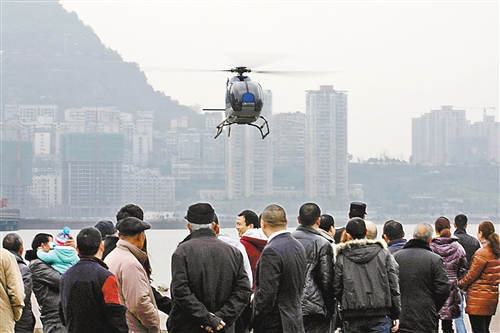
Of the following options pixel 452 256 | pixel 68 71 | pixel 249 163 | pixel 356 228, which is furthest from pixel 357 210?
pixel 68 71

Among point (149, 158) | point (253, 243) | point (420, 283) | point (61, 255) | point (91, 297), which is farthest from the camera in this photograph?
point (149, 158)

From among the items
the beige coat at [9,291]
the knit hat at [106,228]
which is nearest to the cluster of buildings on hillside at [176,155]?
the knit hat at [106,228]

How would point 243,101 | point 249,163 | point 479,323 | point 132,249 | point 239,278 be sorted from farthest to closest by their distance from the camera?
point 249,163 → point 243,101 → point 479,323 → point 132,249 → point 239,278

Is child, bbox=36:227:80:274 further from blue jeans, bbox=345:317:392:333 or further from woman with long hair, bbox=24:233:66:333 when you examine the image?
blue jeans, bbox=345:317:392:333

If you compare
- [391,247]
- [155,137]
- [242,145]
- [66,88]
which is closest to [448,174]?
[242,145]

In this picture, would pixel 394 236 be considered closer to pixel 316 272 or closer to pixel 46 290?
pixel 316 272

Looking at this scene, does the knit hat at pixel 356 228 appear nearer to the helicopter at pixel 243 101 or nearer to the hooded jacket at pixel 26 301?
the hooded jacket at pixel 26 301

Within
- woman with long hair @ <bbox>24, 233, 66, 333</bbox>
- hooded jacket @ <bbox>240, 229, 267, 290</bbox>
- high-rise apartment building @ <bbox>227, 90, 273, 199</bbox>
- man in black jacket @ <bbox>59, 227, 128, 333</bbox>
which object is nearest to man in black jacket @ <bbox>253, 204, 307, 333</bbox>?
hooded jacket @ <bbox>240, 229, 267, 290</bbox>
